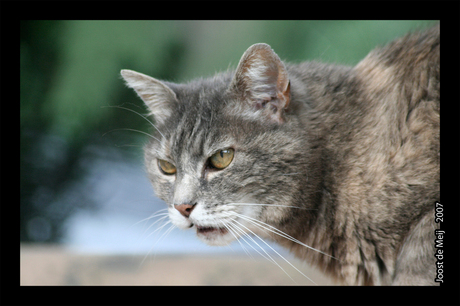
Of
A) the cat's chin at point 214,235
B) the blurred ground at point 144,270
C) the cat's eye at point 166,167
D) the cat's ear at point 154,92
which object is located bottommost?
the blurred ground at point 144,270

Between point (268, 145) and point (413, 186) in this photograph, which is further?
point (268, 145)

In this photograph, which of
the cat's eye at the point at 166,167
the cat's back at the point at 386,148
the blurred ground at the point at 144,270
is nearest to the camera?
the cat's back at the point at 386,148

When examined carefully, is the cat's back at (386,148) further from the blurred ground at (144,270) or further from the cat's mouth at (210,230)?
the blurred ground at (144,270)

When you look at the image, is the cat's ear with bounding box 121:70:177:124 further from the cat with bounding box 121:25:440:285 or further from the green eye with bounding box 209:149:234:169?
the green eye with bounding box 209:149:234:169

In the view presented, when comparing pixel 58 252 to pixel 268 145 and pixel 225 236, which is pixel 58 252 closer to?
pixel 225 236

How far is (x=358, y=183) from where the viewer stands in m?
1.85

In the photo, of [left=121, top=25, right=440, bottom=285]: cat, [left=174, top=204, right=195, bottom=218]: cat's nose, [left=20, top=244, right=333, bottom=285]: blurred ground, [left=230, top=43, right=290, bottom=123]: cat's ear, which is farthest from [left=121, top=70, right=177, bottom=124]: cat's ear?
[left=20, top=244, right=333, bottom=285]: blurred ground

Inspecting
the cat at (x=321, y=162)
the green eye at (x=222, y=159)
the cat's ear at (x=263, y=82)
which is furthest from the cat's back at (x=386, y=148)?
the green eye at (x=222, y=159)

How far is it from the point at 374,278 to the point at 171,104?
1.30 meters

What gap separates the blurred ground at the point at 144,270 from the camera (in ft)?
8.58

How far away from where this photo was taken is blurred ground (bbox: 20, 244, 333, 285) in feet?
8.58

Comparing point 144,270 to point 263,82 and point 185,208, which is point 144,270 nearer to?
point 185,208

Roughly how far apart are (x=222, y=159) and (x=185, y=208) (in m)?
0.28

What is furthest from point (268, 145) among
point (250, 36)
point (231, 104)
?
point (250, 36)
